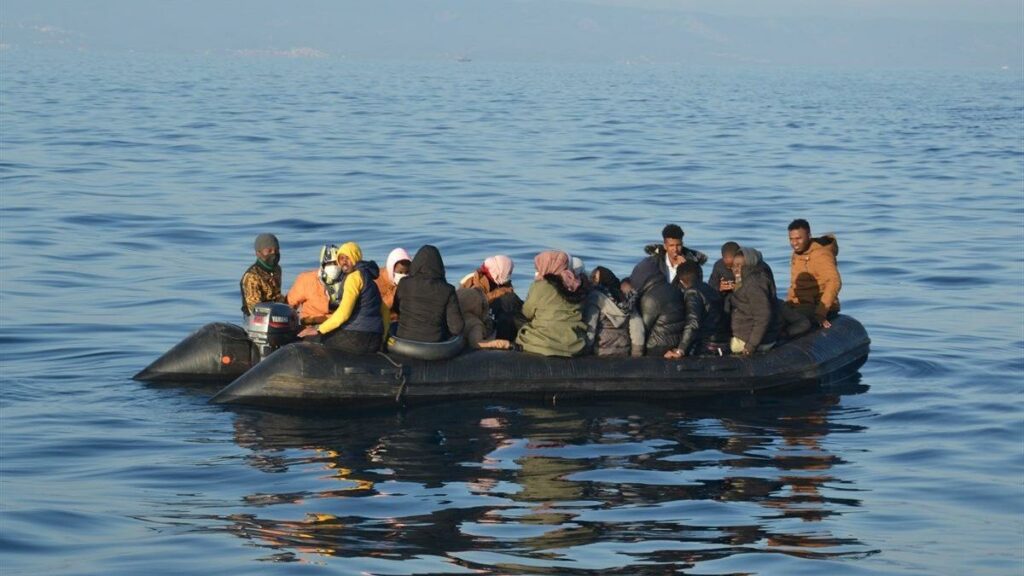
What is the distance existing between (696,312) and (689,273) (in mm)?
435

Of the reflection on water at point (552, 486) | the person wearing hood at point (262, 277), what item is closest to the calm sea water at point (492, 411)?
the reflection on water at point (552, 486)

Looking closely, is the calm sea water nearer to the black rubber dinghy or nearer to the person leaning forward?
the black rubber dinghy

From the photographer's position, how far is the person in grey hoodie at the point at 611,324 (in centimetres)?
1681

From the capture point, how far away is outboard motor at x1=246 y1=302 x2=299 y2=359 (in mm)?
16625

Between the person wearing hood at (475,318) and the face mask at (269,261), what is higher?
the face mask at (269,261)

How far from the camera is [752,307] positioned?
17.1 meters

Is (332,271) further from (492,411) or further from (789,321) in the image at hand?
(789,321)

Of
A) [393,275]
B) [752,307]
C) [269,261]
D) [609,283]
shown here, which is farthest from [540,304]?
[269,261]

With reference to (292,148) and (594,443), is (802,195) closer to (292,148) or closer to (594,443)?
(292,148)

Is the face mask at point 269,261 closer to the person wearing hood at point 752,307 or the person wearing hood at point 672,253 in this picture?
the person wearing hood at point 672,253

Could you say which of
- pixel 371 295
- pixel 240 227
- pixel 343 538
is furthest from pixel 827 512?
pixel 240 227

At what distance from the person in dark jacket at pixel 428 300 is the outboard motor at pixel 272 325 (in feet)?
4.30

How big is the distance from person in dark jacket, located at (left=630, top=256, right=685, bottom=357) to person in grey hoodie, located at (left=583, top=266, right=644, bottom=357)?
4.1 inches

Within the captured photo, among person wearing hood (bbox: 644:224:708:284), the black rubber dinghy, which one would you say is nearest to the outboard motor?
the black rubber dinghy
